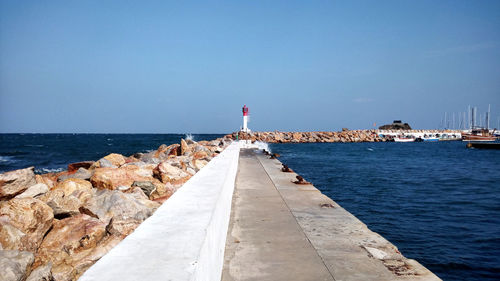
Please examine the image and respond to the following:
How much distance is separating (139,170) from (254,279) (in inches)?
227

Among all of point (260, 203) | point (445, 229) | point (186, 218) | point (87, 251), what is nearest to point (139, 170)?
point (260, 203)

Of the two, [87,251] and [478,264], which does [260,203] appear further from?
[478,264]

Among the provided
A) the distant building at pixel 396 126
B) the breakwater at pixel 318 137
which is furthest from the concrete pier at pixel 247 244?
the distant building at pixel 396 126

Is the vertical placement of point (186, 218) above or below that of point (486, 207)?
above

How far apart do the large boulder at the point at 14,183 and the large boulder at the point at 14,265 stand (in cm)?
365

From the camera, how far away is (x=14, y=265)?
3.04 m

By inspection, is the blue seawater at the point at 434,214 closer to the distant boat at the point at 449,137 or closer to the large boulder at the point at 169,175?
the large boulder at the point at 169,175

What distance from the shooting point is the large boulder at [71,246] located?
3664mm

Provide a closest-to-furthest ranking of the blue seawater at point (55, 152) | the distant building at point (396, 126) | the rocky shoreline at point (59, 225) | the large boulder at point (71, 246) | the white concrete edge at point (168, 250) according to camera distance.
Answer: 1. the white concrete edge at point (168, 250)
2. the rocky shoreline at point (59, 225)
3. the large boulder at point (71, 246)
4. the blue seawater at point (55, 152)
5. the distant building at point (396, 126)

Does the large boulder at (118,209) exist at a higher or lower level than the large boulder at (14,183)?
lower

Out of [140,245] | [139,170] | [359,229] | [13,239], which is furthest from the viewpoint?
[139,170]

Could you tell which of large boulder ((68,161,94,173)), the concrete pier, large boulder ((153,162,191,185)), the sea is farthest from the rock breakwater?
the concrete pier

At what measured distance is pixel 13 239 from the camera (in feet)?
12.7

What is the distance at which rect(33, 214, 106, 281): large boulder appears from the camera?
3664mm
